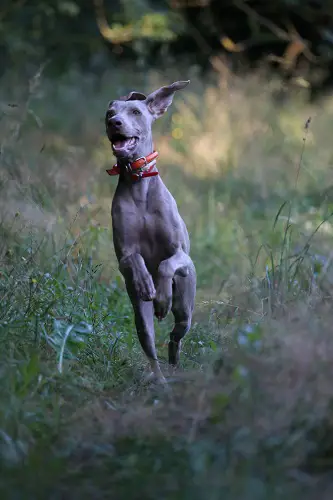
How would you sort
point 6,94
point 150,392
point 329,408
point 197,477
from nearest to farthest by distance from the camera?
point 197,477, point 329,408, point 150,392, point 6,94

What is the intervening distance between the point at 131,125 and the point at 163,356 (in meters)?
1.57

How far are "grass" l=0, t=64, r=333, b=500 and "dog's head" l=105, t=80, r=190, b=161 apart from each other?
2.83ft

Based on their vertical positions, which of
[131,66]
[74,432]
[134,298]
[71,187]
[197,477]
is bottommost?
A: [131,66]

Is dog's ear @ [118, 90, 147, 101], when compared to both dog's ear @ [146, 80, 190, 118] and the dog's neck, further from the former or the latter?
the dog's neck

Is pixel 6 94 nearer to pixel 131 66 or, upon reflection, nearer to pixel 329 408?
pixel 131 66

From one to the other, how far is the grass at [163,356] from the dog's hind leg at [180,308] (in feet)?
0.35

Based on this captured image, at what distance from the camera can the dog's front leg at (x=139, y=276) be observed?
5.04 m

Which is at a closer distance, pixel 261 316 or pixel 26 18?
pixel 261 316

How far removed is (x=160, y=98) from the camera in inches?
215

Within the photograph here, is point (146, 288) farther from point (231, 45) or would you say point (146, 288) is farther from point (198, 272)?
point (231, 45)

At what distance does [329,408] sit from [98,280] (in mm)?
3722

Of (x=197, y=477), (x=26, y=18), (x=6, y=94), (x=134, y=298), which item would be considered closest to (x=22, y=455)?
(x=197, y=477)

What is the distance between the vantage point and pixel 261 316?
17.0 ft

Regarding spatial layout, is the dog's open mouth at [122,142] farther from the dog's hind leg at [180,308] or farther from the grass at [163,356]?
the grass at [163,356]
